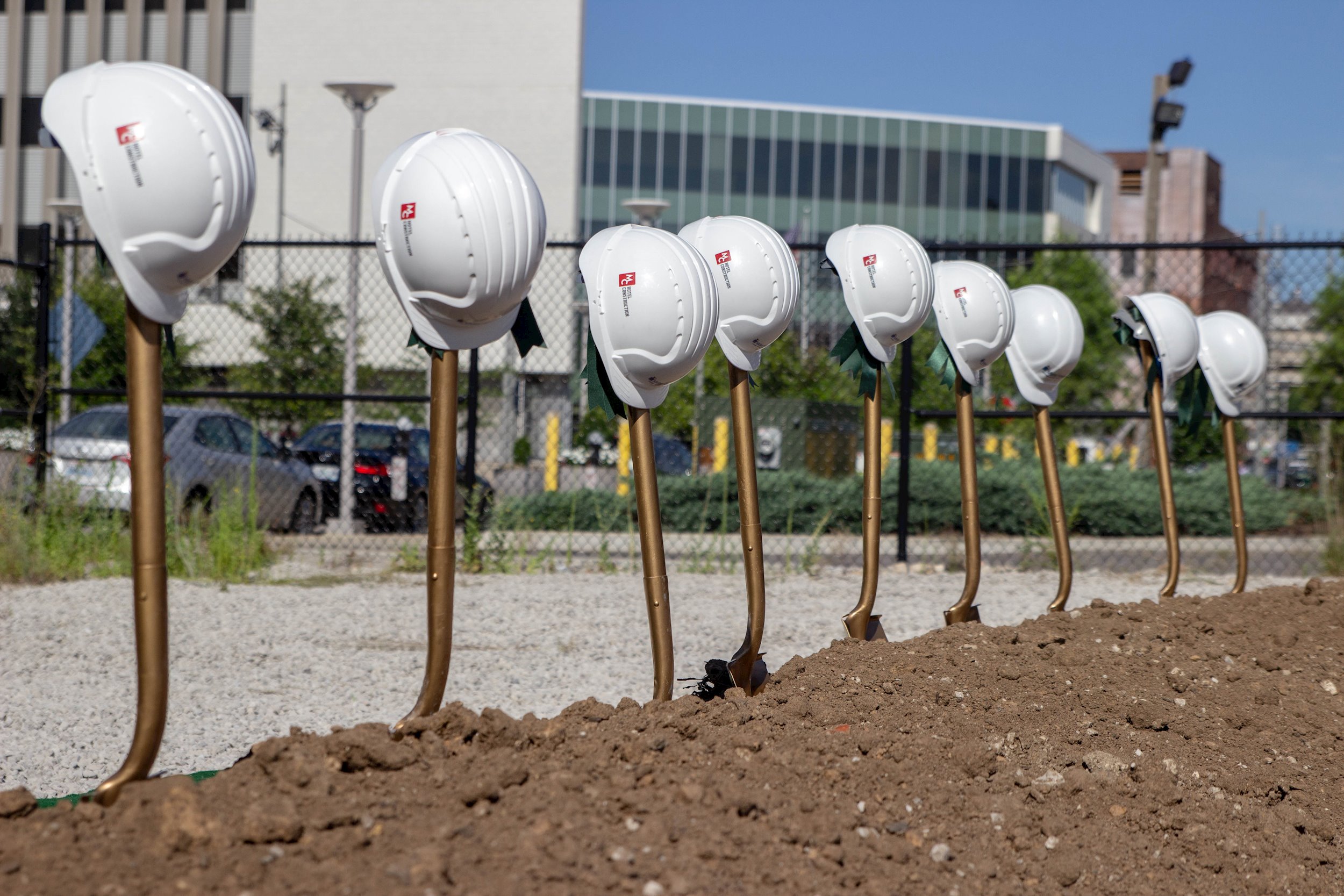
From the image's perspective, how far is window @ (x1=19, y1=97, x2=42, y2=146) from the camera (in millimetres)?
33719

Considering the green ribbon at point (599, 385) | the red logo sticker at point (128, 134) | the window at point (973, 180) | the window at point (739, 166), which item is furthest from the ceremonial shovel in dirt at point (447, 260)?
the window at point (973, 180)

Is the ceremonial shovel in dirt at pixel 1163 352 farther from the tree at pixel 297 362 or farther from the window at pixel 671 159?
the window at pixel 671 159

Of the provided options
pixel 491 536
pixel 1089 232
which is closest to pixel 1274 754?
pixel 491 536

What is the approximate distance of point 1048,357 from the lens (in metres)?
5.25

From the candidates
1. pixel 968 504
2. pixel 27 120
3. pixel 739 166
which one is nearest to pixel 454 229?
pixel 968 504

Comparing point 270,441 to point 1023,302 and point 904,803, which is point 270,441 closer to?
point 1023,302

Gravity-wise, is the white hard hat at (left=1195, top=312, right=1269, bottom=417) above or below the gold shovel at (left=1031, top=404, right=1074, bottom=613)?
above

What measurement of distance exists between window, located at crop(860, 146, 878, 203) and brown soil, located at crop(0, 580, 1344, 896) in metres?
41.8

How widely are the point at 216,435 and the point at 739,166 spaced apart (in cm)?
3345

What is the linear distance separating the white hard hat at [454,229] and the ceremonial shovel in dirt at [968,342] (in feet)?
7.71

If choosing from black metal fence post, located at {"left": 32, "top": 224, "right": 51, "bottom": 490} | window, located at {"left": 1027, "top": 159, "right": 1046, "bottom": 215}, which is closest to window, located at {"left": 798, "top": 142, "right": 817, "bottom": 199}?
window, located at {"left": 1027, "top": 159, "right": 1046, "bottom": 215}

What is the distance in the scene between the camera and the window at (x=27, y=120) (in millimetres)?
33719

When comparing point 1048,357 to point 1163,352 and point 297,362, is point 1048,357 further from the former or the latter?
point 297,362

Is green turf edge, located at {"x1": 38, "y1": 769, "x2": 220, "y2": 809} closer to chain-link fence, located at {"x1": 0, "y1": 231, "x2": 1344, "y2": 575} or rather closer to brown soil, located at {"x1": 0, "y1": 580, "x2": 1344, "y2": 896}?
brown soil, located at {"x1": 0, "y1": 580, "x2": 1344, "y2": 896}
